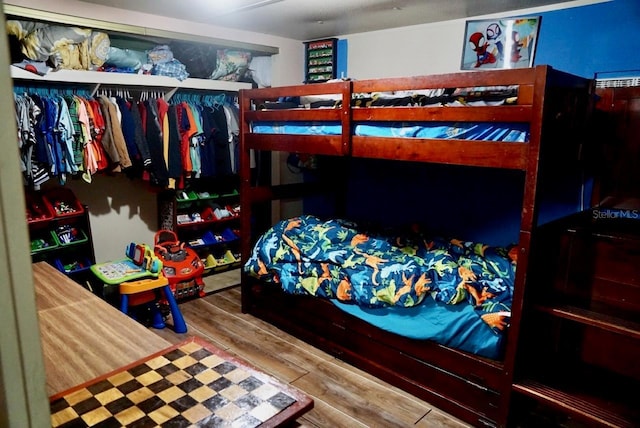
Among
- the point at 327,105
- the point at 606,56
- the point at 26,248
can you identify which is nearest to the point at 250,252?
the point at 327,105

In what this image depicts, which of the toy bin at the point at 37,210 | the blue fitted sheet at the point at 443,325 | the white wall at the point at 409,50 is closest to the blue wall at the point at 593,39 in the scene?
the white wall at the point at 409,50

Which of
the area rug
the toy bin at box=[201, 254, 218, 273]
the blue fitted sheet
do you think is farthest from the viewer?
the toy bin at box=[201, 254, 218, 273]

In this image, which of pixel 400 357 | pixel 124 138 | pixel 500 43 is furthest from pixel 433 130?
pixel 124 138

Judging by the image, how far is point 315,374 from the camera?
2.66 metres

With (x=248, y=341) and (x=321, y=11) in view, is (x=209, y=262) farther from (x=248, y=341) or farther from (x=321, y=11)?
(x=321, y=11)

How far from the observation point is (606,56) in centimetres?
270

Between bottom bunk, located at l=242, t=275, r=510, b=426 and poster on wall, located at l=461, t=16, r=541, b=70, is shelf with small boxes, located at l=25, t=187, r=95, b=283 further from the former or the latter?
poster on wall, located at l=461, t=16, r=541, b=70

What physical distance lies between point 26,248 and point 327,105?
2.55 metres

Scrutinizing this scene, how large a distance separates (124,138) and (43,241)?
0.94 metres

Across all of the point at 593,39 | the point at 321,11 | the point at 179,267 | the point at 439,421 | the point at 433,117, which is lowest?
the point at 439,421

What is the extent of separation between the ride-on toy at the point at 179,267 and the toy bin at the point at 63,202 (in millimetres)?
614

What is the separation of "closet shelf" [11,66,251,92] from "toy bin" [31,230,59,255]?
3.57 feet

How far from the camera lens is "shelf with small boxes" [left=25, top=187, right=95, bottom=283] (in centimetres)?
322

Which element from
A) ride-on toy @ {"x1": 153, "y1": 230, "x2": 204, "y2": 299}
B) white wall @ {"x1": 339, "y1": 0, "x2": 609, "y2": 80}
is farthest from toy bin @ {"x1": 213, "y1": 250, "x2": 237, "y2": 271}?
white wall @ {"x1": 339, "y1": 0, "x2": 609, "y2": 80}
